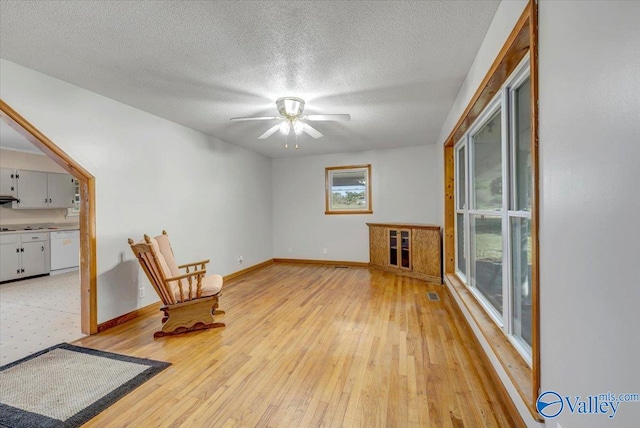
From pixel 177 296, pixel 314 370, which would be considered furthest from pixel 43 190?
pixel 314 370

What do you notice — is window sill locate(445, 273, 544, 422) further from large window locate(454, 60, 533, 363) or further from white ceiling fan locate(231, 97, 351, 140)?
white ceiling fan locate(231, 97, 351, 140)

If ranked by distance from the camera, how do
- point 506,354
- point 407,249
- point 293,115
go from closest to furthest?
point 506,354 → point 293,115 → point 407,249

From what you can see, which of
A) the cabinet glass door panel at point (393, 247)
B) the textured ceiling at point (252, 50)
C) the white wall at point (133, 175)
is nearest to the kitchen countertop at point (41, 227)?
the white wall at point (133, 175)

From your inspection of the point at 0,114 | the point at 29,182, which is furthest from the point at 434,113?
the point at 29,182

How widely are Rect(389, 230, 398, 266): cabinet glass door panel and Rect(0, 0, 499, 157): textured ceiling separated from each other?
2.48 metres

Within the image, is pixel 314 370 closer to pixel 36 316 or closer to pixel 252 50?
pixel 252 50

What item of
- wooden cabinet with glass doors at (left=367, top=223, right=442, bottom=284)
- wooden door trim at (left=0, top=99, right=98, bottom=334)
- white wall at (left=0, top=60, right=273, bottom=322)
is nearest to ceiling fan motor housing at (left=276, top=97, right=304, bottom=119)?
white wall at (left=0, top=60, right=273, bottom=322)

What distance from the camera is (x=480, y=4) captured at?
1708 millimetres

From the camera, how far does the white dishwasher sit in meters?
5.55

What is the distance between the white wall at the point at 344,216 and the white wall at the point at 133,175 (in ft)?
5.06

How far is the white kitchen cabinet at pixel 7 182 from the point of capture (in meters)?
5.15

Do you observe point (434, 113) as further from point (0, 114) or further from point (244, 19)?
point (0, 114)

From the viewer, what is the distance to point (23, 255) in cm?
510

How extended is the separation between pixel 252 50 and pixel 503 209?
2.24 m
